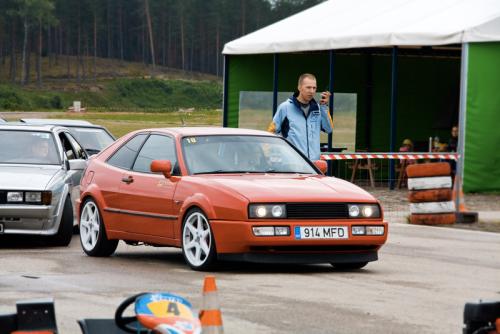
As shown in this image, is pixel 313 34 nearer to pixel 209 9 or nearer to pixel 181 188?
pixel 181 188

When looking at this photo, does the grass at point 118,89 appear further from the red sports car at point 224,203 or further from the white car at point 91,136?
the red sports car at point 224,203

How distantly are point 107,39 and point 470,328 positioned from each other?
156 meters

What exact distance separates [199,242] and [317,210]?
1113 mm

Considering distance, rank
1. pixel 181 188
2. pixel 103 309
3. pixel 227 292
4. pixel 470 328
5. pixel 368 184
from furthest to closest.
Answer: pixel 368 184 < pixel 181 188 < pixel 227 292 < pixel 103 309 < pixel 470 328

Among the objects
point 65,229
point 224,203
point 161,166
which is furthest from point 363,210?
point 65,229

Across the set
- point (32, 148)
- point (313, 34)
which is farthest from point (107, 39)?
point (32, 148)

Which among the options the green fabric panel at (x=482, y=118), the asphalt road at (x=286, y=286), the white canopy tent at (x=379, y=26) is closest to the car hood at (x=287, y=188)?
the asphalt road at (x=286, y=286)

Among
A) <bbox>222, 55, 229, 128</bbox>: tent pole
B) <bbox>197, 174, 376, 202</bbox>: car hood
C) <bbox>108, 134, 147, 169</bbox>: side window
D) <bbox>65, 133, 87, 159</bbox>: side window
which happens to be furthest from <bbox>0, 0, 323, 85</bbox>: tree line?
<bbox>197, 174, 376, 202</bbox>: car hood

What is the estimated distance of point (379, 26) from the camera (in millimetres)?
29391

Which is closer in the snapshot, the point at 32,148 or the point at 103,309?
the point at 103,309

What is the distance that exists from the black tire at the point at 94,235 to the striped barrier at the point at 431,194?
250 inches

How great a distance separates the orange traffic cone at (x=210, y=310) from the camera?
6176 mm

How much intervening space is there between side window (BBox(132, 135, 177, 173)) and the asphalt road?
3.16 ft

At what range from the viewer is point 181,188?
41.8 ft
